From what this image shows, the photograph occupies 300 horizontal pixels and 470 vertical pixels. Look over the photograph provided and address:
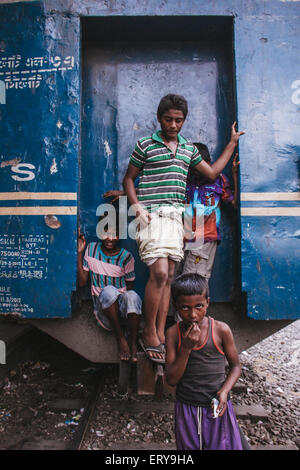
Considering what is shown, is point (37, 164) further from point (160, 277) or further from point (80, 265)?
point (160, 277)

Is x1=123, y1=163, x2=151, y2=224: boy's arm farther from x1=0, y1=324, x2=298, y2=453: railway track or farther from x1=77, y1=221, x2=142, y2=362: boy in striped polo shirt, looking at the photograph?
x1=0, y1=324, x2=298, y2=453: railway track

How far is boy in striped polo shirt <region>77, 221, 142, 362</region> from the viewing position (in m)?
2.62

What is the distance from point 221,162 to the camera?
2816 mm

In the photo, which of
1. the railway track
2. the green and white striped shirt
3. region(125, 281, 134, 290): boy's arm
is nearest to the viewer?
the railway track

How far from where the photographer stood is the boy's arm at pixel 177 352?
1.62m

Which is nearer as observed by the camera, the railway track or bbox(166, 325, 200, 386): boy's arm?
bbox(166, 325, 200, 386): boy's arm

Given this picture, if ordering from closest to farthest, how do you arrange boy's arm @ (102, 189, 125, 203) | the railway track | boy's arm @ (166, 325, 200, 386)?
boy's arm @ (166, 325, 200, 386)
the railway track
boy's arm @ (102, 189, 125, 203)

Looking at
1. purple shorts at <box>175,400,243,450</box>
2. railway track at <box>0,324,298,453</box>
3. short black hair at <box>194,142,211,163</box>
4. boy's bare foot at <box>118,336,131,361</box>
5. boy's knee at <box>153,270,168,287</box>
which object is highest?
short black hair at <box>194,142,211,163</box>

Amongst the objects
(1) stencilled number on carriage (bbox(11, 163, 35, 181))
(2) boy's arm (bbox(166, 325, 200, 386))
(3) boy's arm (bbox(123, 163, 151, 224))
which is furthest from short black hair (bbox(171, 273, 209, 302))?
(1) stencilled number on carriage (bbox(11, 163, 35, 181))

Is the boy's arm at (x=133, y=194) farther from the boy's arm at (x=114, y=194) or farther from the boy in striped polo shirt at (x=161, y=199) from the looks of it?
the boy's arm at (x=114, y=194)

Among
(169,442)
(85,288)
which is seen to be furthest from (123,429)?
(85,288)

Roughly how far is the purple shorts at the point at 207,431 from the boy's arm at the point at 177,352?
0.20 meters

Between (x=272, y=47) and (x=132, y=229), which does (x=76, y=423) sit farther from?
(x=272, y=47)

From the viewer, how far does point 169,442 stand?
91.8 inches
